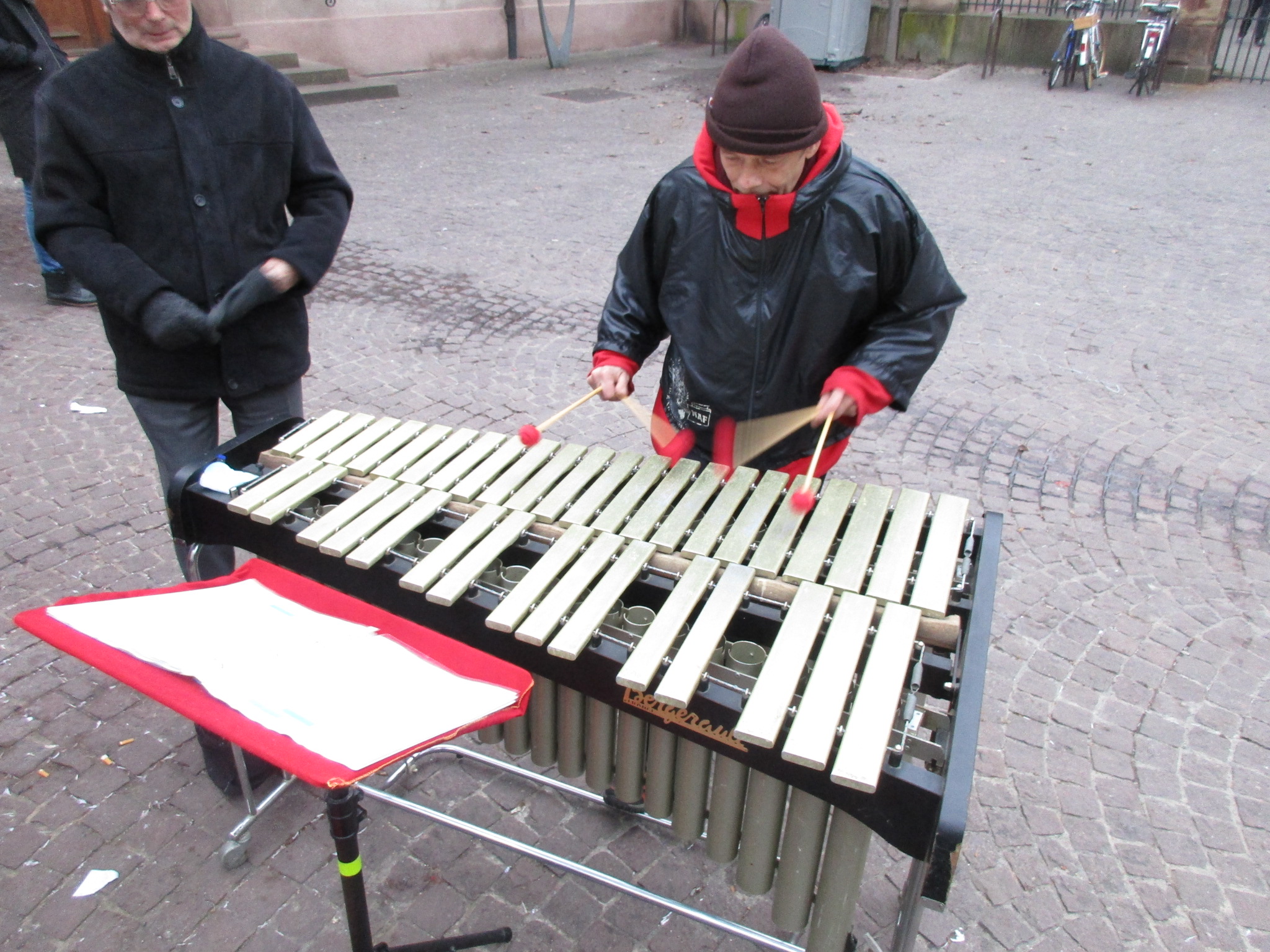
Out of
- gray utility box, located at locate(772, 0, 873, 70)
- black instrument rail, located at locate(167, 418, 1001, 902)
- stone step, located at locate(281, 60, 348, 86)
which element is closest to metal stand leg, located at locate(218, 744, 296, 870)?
black instrument rail, located at locate(167, 418, 1001, 902)

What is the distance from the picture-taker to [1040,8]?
14883 millimetres

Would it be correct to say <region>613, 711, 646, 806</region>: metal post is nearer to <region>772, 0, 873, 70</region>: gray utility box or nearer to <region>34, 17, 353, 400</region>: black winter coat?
<region>34, 17, 353, 400</region>: black winter coat

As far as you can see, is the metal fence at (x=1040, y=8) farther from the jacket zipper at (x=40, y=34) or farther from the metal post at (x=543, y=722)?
the metal post at (x=543, y=722)

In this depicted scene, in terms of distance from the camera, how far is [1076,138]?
1057 centimetres

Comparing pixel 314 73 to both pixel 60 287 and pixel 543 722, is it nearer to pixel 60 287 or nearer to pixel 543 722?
pixel 60 287

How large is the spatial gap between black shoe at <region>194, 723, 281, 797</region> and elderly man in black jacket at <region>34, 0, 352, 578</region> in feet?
1.93

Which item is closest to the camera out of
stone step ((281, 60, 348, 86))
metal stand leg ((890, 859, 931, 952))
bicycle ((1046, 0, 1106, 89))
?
metal stand leg ((890, 859, 931, 952))

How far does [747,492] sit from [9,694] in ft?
9.11

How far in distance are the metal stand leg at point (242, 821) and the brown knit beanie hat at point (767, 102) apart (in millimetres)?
2147

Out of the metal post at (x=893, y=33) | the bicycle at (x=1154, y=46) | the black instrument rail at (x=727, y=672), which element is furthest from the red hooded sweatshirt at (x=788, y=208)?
the metal post at (x=893, y=33)

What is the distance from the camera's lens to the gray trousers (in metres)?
2.79

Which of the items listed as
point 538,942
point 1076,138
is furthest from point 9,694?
point 1076,138

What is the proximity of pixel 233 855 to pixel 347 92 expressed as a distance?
36.2 feet

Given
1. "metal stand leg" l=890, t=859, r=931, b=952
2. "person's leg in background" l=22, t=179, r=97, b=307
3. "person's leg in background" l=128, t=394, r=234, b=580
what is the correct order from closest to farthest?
"metal stand leg" l=890, t=859, r=931, b=952
"person's leg in background" l=128, t=394, r=234, b=580
"person's leg in background" l=22, t=179, r=97, b=307
